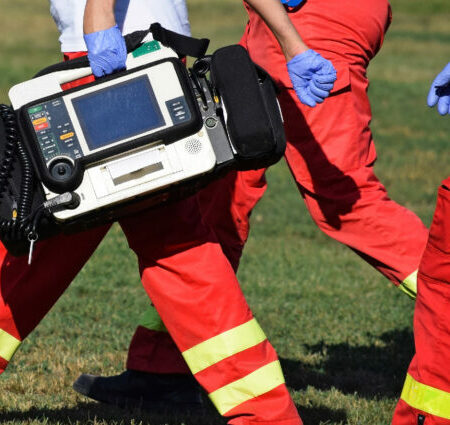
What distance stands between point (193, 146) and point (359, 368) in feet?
7.15

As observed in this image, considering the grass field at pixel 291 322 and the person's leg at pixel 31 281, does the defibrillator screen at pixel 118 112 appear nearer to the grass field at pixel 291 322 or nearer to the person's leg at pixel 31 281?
the person's leg at pixel 31 281

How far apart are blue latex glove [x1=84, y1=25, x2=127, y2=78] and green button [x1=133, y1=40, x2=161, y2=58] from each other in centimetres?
4

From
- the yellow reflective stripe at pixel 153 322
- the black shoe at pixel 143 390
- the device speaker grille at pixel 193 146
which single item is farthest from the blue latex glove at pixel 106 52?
the black shoe at pixel 143 390

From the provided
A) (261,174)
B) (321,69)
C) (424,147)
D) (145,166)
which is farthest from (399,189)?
(145,166)

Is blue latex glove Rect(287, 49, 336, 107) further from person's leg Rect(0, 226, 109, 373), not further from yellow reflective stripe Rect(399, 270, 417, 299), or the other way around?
person's leg Rect(0, 226, 109, 373)

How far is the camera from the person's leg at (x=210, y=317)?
10.6 ft

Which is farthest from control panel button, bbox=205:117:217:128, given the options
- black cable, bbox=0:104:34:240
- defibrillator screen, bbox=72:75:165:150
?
black cable, bbox=0:104:34:240

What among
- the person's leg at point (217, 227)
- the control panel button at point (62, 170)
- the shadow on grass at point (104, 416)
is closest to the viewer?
the control panel button at point (62, 170)

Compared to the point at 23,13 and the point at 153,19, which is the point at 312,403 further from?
the point at 23,13

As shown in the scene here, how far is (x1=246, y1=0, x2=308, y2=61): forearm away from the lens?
347cm

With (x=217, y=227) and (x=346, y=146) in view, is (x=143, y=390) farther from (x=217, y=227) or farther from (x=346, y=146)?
(x=346, y=146)

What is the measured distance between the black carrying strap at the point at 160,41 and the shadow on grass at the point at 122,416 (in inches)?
50.4

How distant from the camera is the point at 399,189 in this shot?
9961 mm

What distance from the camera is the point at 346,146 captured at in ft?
12.6
